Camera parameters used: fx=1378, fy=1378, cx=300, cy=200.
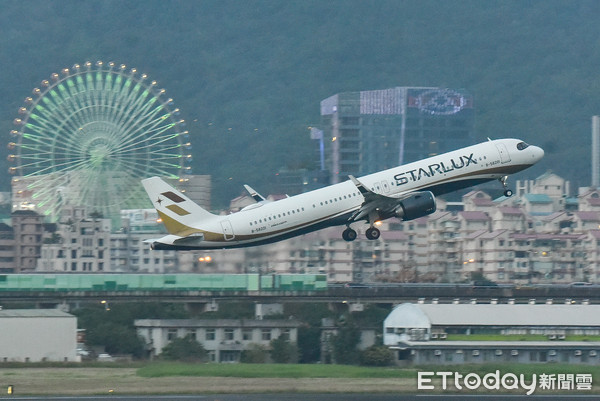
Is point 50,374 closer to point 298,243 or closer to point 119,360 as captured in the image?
point 119,360

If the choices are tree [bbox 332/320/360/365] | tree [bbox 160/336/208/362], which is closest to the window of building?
tree [bbox 160/336/208/362]

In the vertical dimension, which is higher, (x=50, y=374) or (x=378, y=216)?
(x=378, y=216)

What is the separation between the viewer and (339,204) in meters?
101

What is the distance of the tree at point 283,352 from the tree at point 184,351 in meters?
6.24

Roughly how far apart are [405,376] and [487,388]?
994 cm

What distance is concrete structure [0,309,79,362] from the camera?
111 meters

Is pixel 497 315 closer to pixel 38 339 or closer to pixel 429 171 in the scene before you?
pixel 429 171

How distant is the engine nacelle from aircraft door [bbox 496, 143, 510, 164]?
7.28 meters

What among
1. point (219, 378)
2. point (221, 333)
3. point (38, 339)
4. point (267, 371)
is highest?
point (221, 333)

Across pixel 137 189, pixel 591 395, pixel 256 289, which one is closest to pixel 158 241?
pixel 591 395

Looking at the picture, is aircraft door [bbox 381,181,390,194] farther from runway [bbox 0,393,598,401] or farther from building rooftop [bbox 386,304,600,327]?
runway [bbox 0,393,598,401]

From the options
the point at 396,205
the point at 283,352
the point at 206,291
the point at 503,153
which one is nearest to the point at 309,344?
the point at 283,352

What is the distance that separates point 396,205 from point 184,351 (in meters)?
26.3

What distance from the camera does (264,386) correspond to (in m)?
88.8
